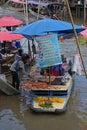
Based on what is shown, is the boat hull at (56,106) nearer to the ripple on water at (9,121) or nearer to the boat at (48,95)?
the boat at (48,95)

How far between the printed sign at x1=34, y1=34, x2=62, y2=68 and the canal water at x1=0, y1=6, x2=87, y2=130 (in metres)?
1.54

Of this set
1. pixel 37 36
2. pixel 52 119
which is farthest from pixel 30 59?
pixel 52 119

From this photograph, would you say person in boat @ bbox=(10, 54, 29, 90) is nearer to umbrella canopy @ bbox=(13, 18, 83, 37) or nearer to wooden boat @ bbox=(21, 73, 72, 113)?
umbrella canopy @ bbox=(13, 18, 83, 37)

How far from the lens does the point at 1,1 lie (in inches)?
2261

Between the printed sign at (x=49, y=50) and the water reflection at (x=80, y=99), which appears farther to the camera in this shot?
the water reflection at (x=80, y=99)

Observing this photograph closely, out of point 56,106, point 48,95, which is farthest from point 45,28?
point 56,106

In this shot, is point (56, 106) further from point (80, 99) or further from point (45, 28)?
point (45, 28)

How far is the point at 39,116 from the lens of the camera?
10820 millimetres

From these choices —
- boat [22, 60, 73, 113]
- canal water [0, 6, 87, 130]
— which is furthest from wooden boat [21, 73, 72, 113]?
canal water [0, 6, 87, 130]

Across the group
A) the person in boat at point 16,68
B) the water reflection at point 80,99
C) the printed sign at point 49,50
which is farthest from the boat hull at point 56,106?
the person in boat at point 16,68

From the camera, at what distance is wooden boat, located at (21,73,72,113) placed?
1077 centimetres

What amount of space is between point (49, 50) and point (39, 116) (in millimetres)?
1913

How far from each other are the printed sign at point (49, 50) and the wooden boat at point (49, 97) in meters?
0.72

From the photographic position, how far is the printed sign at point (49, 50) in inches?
428
